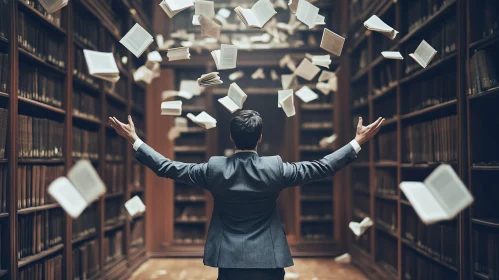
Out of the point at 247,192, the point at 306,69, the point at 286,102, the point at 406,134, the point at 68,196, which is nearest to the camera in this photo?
the point at 247,192

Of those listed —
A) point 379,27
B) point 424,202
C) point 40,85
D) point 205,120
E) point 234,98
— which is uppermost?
point 379,27

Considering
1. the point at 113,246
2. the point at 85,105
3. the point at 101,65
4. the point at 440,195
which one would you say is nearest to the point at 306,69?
the point at 101,65

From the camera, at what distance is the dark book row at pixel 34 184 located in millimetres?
2555

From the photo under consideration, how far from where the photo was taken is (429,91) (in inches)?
121

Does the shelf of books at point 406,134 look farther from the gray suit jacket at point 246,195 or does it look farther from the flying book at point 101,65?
the flying book at point 101,65

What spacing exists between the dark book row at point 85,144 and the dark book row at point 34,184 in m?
0.38

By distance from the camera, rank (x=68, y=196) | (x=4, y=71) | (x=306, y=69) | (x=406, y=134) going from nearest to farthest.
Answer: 1. (x=68, y=196)
2. (x=4, y=71)
3. (x=306, y=69)
4. (x=406, y=134)

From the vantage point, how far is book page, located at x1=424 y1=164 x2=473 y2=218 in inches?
67.1

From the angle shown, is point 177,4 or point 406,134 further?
point 406,134

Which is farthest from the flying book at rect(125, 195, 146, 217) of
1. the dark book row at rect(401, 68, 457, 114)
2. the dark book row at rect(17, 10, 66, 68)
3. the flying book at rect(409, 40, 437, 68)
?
the dark book row at rect(401, 68, 457, 114)

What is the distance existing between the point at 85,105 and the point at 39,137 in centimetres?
80

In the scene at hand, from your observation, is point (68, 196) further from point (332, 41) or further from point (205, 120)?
point (332, 41)

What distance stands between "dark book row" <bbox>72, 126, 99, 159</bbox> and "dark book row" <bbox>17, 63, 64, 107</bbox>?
35 centimetres

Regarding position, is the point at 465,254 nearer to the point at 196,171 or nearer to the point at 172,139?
the point at 196,171
